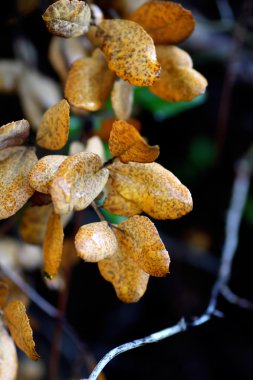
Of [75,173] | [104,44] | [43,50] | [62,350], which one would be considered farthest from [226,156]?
[75,173]

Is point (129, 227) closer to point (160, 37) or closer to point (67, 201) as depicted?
point (67, 201)

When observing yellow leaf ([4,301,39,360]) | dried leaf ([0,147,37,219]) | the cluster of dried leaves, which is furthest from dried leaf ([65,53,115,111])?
yellow leaf ([4,301,39,360])

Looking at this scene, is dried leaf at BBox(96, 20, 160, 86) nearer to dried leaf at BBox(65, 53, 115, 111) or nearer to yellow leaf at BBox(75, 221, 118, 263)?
dried leaf at BBox(65, 53, 115, 111)

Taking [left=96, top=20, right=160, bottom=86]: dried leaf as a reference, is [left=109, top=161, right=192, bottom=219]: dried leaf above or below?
below

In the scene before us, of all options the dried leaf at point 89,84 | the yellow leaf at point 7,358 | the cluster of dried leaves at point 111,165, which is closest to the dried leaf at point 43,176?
the cluster of dried leaves at point 111,165

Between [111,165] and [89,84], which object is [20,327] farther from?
[89,84]

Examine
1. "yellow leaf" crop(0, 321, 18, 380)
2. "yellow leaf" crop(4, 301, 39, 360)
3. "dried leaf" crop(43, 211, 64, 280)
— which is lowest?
"yellow leaf" crop(0, 321, 18, 380)

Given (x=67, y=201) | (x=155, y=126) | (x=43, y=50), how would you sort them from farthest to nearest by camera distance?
(x=155, y=126) → (x=43, y=50) → (x=67, y=201)

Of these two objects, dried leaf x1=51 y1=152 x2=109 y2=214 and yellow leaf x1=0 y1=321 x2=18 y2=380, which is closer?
dried leaf x1=51 y1=152 x2=109 y2=214
